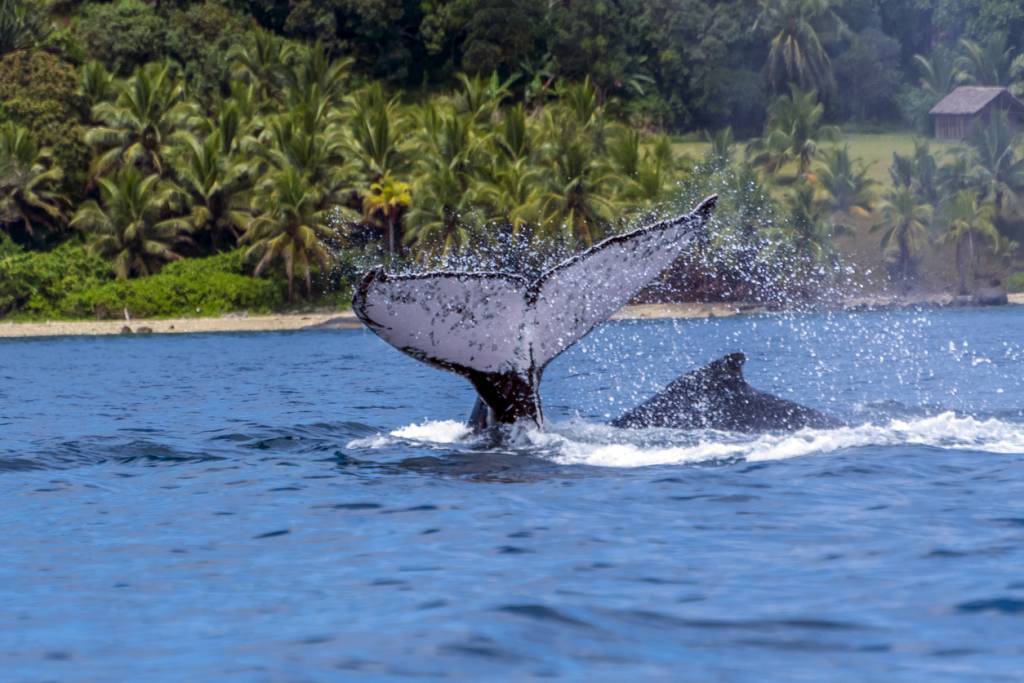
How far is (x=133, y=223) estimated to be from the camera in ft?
171

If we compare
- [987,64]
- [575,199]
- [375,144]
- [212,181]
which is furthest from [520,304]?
[987,64]

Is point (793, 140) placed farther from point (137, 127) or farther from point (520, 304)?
point (520, 304)

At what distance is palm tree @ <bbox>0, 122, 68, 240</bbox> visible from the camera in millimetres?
52844

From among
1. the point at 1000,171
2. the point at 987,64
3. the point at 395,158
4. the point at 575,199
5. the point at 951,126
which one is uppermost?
the point at 987,64

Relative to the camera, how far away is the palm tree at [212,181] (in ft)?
172

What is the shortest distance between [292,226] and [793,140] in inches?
905

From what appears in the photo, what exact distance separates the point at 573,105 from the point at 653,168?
10613 mm

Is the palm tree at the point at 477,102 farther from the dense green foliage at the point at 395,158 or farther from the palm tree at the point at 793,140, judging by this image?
the palm tree at the point at 793,140

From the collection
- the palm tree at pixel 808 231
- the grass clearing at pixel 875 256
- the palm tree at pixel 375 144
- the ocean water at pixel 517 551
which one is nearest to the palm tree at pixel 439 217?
the palm tree at pixel 375 144

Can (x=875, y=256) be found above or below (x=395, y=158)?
below

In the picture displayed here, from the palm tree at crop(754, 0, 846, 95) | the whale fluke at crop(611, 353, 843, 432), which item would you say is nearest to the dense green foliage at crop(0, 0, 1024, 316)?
the palm tree at crop(754, 0, 846, 95)

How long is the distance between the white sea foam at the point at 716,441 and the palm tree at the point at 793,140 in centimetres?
4989

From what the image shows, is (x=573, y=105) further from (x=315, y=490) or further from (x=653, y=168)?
(x=315, y=490)

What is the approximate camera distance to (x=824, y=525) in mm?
8008
